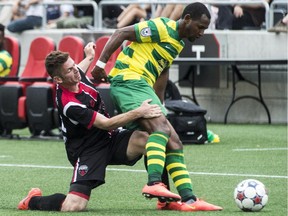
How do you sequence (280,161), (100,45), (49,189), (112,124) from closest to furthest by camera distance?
1. (112,124)
2. (49,189)
3. (280,161)
4. (100,45)

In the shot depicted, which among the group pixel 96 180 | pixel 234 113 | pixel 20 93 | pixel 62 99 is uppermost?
pixel 62 99

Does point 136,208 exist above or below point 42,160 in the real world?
above

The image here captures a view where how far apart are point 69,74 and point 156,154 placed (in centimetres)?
100

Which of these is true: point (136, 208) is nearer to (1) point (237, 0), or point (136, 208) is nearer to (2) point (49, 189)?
(2) point (49, 189)

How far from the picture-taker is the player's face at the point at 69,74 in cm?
862

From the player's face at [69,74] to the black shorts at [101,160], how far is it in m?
0.61

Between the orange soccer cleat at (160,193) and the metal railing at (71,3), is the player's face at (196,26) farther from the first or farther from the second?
the metal railing at (71,3)

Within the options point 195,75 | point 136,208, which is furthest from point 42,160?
point 195,75

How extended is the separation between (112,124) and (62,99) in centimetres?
51

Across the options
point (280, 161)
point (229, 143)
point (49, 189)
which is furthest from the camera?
point (229, 143)

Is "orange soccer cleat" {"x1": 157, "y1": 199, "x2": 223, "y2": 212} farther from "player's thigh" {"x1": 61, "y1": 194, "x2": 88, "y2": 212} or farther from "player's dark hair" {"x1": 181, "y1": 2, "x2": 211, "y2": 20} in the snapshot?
"player's dark hair" {"x1": 181, "y1": 2, "x2": 211, "y2": 20}

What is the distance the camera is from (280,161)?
12773 millimetres

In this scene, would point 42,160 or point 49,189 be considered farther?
point 42,160

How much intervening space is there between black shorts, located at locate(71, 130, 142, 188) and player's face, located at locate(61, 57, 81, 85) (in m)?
0.61
